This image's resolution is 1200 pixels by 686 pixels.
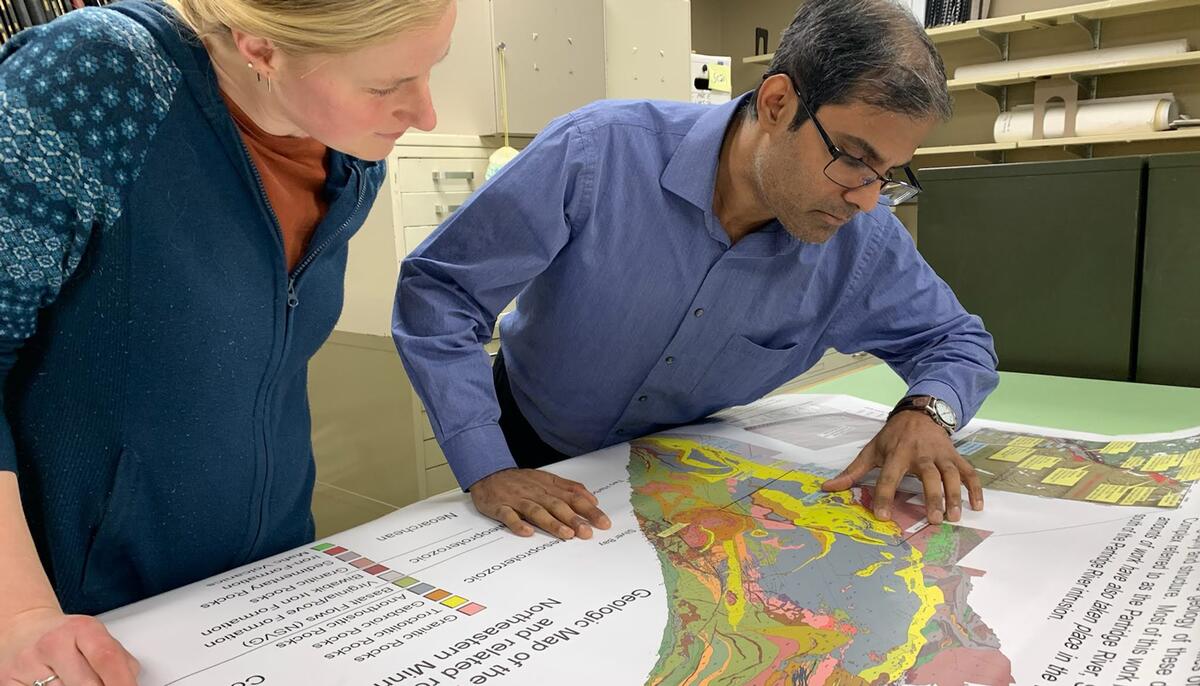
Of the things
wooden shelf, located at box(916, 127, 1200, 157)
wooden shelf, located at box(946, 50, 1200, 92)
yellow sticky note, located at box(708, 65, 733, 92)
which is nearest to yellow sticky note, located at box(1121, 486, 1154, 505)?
wooden shelf, located at box(916, 127, 1200, 157)

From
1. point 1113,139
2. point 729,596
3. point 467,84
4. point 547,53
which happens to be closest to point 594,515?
point 729,596

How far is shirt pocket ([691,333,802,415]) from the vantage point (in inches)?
46.1

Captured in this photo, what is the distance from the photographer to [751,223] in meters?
1.17

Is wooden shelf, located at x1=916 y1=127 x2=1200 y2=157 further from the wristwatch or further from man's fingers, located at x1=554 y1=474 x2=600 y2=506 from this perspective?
man's fingers, located at x1=554 y1=474 x2=600 y2=506

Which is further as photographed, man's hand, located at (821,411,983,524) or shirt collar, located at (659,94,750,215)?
shirt collar, located at (659,94,750,215)

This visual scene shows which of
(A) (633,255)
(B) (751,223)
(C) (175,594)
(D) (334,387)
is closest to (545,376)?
(A) (633,255)

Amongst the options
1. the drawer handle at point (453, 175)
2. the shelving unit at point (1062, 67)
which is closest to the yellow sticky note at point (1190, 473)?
the drawer handle at point (453, 175)

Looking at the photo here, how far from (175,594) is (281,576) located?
8 cm

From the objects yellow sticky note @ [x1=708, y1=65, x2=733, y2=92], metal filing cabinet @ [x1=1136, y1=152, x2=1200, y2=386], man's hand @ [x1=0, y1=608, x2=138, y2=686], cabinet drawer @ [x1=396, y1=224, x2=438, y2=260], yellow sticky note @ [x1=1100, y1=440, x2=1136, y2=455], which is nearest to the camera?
man's hand @ [x1=0, y1=608, x2=138, y2=686]

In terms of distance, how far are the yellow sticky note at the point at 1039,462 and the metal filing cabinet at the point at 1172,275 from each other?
651mm

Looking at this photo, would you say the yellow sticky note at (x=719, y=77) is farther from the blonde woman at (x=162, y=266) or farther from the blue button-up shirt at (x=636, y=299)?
the blonde woman at (x=162, y=266)

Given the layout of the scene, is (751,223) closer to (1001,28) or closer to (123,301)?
(123,301)

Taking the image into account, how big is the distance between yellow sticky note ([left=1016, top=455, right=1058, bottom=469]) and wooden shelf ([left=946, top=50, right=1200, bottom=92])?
6.66 feet

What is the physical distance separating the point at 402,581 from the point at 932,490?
57cm
